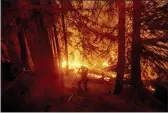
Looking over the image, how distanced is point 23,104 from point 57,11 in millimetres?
4344

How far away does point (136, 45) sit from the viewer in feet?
33.7

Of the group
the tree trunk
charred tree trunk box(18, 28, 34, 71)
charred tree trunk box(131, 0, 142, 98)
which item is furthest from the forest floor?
the tree trunk

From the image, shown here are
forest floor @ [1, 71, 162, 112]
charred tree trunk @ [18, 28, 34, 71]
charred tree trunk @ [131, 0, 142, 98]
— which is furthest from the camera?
charred tree trunk @ [18, 28, 34, 71]

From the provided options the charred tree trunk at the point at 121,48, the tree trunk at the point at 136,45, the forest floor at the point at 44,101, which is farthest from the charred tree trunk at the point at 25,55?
the tree trunk at the point at 136,45

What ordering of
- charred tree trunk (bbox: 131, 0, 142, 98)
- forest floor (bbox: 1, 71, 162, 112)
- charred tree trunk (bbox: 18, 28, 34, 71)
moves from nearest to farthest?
forest floor (bbox: 1, 71, 162, 112) → charred tree trunk (bbox: 131, 0, 142, 98) → charred tree trunk (bbox: 18, 28, 34, 71)

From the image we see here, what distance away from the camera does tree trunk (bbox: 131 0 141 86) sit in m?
9.48

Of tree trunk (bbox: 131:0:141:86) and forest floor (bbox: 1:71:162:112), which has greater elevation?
tree trunk (bbox: 131:0:141:86)

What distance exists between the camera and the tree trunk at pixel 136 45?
373 inches

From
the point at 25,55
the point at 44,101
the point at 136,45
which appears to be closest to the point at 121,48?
the point at 136,45

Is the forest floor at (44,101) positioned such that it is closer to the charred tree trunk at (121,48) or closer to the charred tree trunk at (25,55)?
the charred tree trunk at (25,55)

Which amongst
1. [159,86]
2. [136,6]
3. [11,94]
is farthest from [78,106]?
[136,6]

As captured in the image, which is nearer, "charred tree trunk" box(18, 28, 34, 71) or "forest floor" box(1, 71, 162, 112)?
"forest floor" box(1, 71, 162, 112)

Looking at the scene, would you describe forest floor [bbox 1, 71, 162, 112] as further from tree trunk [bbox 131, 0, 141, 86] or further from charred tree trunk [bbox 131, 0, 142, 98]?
tree trunk [bbox 131, 0, 141, 86]

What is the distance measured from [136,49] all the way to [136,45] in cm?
23
